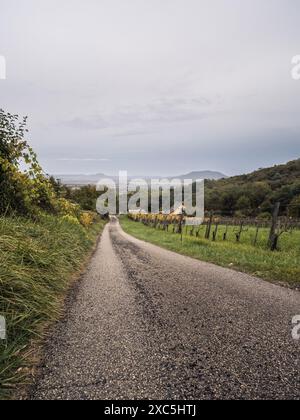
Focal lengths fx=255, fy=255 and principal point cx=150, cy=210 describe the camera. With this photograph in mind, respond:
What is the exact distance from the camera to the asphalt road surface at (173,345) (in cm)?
218

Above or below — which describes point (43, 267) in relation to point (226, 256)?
above

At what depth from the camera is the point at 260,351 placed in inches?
108

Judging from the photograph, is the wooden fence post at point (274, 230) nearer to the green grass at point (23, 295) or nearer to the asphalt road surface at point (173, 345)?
the asphalt road surface at point (173, 345)

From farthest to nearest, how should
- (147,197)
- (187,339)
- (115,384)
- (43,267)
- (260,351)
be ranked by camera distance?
(147,197) → (43,267) → (187,339) → (260,351) → (115,384)

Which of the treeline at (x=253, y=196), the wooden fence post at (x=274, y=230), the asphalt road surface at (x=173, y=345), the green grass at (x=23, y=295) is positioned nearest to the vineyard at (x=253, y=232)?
the wooden fence post at (x=274, y=230)

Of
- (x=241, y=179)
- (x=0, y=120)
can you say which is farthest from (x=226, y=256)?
(x=241, y=179)

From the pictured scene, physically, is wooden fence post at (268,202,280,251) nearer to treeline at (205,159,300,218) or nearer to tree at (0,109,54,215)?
tree at (0,109,54,215)

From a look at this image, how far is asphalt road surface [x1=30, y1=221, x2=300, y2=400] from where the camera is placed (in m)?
2.18

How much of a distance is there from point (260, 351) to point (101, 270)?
4.84 meters

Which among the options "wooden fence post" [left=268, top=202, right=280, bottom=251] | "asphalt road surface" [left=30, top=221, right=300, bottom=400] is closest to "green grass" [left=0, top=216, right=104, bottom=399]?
"asphalt road surface" [left=30, top=221, right=300, bottom=400]

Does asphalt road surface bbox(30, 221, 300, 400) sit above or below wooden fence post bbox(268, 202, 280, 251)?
below

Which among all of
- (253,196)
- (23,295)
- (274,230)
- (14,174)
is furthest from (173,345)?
(253,196)

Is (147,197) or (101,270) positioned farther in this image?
(147,197)
